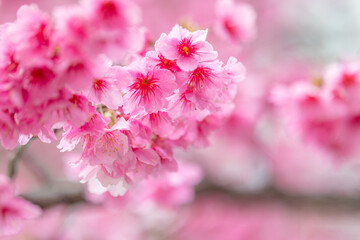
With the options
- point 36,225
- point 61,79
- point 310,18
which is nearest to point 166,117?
point 61,79

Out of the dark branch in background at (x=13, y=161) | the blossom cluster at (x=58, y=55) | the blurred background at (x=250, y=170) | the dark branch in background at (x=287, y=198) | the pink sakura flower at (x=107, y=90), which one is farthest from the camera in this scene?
the dark branch in background at (x=287, y=198)

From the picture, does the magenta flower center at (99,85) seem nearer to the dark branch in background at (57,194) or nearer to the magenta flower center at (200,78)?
the magenta flower center at (200,78)

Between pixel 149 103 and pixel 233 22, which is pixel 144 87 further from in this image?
pixel 233 22

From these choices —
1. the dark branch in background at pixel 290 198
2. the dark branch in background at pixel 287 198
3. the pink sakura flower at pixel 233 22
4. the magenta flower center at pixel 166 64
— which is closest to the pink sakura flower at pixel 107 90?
the magenta flower center at pixel 166 64

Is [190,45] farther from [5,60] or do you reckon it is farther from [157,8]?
[157,8]

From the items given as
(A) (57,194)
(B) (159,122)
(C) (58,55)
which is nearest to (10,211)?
(A) (57,194)

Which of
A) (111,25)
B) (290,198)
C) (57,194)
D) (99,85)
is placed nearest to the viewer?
(111,25)
